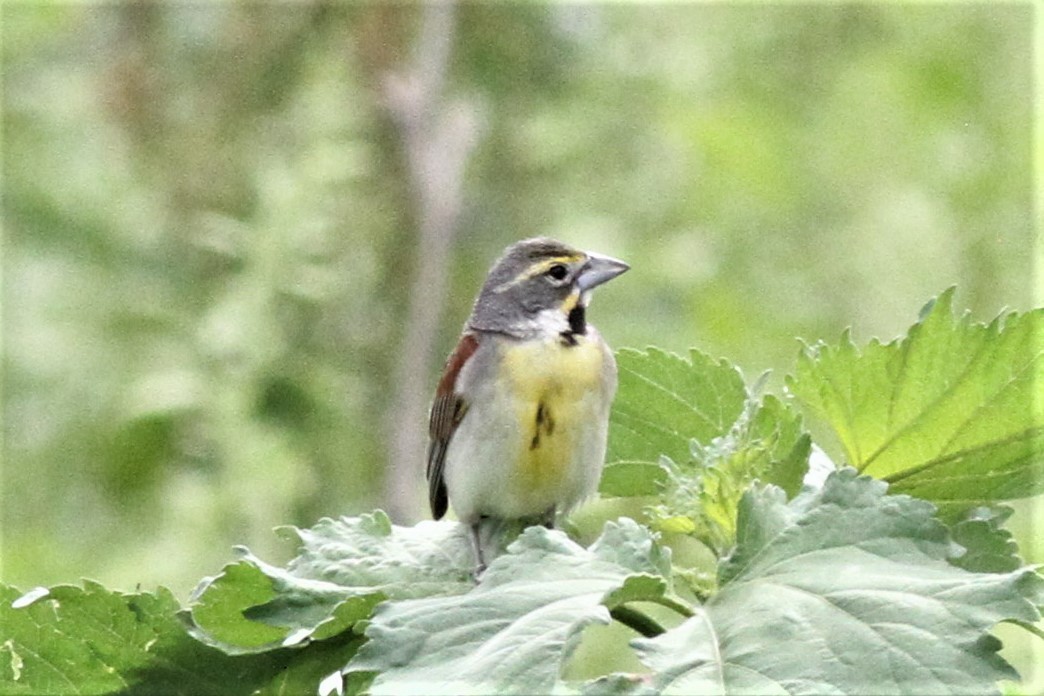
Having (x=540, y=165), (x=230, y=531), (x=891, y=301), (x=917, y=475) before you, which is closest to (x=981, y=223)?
(x=891, y=301)

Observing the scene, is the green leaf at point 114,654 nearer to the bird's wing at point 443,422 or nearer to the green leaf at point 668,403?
the green leaf at point 668,403

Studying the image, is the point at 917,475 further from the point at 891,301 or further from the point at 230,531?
the point at 891,301

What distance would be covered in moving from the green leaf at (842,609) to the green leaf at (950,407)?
0.34 metres

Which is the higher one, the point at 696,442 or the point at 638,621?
the point at 696,442

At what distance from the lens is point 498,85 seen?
675cm

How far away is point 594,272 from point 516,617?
78.9 inches

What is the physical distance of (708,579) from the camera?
5.48 ft

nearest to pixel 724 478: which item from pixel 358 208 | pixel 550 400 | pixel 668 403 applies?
pixel 668 403

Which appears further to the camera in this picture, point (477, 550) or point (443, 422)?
point (443, 422)

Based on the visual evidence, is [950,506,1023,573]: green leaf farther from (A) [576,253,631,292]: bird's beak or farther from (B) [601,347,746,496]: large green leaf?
(A) [576,253,631,292]: bird's beak

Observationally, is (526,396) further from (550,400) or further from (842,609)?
(842,609)

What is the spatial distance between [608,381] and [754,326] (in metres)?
2.72

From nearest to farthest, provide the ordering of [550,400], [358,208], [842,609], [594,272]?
[842,609] → [550,400] → [594,272] → [358,208]

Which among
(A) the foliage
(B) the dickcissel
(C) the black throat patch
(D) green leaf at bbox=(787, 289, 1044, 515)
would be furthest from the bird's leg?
(A) the foliage
